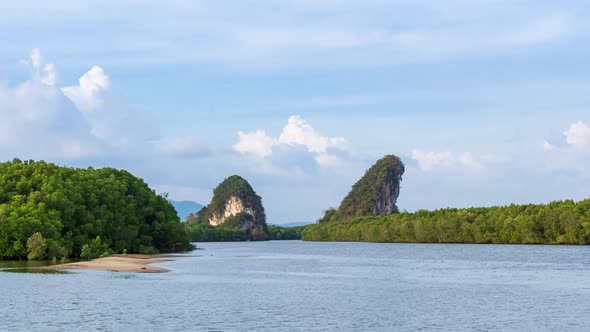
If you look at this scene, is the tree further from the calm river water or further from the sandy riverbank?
the calm river water

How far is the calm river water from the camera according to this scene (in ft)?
127

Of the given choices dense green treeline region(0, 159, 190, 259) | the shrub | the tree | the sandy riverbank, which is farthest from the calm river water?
the shrub

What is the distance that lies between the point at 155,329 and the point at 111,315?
538cm

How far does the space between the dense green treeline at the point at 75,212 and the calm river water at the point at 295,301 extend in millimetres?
23039

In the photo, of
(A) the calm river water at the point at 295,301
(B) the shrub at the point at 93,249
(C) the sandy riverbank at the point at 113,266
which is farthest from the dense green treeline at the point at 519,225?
(C) the sandy riverbank at the point at 113,266

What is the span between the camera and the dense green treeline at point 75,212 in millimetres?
90812

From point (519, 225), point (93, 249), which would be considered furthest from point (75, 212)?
point (519, 225)

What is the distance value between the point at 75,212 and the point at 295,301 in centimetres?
6134

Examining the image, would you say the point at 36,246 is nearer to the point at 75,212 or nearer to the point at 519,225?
the point at 75,212

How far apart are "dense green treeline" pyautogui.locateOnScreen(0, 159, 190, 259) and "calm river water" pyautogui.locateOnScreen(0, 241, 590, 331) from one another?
23039mm

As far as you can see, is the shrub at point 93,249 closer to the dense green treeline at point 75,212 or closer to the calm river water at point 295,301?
the dense green treeline at point 75,212

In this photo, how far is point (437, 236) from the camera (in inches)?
7815

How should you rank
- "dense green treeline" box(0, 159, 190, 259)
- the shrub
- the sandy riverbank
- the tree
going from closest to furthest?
the sandy riverbank
the tree
"dense green treeline" box(0, 159, 190, 259)
the shrub

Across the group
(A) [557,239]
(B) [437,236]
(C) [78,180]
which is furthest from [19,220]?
(B) [437,236]
